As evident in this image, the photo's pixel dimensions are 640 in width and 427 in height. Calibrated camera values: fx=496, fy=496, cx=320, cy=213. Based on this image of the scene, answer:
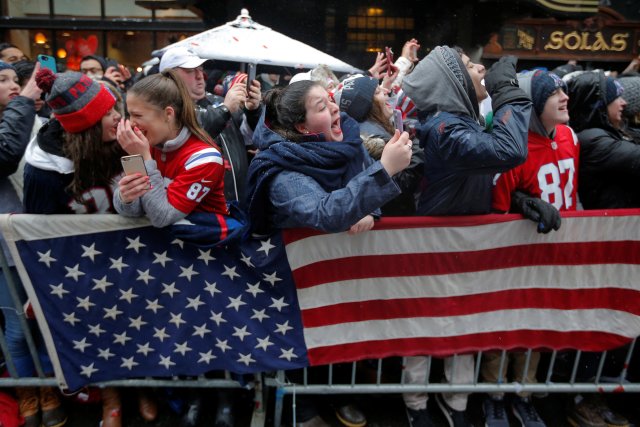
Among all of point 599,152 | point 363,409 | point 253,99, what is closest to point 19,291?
point 253,99

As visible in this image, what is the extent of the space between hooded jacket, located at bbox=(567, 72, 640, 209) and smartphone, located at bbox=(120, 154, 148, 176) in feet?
9.73

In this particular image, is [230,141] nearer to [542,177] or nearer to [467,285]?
[467,285]

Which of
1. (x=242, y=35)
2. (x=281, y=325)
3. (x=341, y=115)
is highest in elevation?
(x=242, y=35)

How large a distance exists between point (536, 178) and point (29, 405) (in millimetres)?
3673

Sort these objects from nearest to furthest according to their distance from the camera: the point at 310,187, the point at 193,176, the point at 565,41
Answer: the point at 310,187, the point at 193,176, the point at 565,41

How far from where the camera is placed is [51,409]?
10.8ft

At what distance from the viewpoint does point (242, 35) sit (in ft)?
15.0

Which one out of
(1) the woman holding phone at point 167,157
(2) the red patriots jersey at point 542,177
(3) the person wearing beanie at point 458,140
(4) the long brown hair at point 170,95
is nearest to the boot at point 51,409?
(1) the woman holding phone at point 167,157

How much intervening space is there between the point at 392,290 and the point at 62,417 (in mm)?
2341

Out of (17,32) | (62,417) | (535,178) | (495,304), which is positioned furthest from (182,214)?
(17,32)

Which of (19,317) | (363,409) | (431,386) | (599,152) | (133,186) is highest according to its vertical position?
(599,152)

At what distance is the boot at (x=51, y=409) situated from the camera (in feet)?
10.7

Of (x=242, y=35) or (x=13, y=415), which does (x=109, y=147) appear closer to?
(x=13, y=415)

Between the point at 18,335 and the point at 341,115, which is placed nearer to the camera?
the point at 341,115
